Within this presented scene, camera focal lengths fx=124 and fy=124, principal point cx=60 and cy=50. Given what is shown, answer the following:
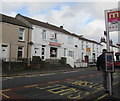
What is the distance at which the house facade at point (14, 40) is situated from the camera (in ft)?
54.3

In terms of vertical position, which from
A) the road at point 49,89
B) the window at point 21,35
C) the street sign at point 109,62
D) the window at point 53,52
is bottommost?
the road at point 49,89

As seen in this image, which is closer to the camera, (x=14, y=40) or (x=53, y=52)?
(x=14, y=40)

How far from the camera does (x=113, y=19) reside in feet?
16.6

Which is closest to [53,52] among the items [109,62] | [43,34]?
[43,34]

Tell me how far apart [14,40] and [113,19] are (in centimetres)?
1533

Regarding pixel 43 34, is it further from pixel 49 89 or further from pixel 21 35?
pixel 49 89

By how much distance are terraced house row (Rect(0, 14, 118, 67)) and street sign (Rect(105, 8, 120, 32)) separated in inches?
481

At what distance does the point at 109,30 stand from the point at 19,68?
1258 centimetres

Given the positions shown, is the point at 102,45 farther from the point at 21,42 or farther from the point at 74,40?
the point at 21,42

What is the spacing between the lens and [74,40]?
1164 inches

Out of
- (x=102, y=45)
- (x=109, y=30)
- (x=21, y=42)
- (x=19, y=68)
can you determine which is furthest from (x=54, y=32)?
(x=102, y=45)

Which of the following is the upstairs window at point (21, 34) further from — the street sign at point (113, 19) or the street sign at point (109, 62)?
the street sign at point (109, 62)

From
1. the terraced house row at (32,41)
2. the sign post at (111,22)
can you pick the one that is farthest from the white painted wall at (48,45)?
the sign post at (111,22)

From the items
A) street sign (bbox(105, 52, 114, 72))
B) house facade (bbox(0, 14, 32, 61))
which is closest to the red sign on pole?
street sign (bbox(105, 52, 114, 72))
